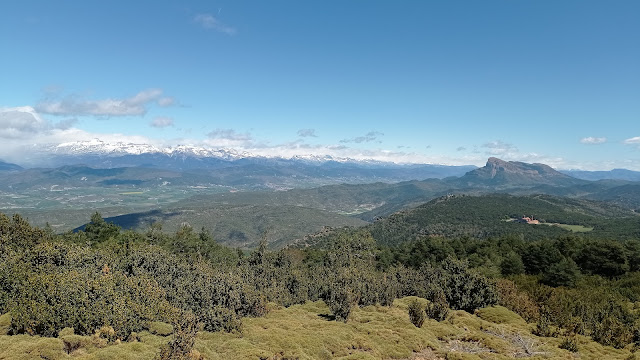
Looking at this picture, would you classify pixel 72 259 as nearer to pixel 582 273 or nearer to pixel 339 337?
pixel 339 337

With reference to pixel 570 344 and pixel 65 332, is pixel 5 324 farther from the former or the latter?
pixel 570 344

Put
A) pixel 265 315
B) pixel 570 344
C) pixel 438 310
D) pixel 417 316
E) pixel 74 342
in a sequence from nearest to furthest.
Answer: pixel 74 342
pixel 570 344
pixel 417 316
pixel 265 315
pixel 438 310

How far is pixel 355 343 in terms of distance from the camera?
32375mm

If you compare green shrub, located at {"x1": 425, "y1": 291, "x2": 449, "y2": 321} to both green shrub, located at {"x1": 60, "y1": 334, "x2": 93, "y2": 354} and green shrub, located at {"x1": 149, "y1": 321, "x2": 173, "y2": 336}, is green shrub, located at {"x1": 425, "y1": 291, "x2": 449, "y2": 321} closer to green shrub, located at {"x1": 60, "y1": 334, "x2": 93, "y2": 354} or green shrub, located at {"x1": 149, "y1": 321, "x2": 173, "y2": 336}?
green shrub, located at {"x1": 149, "y1": 321, "x2": 173, "y2": 336}

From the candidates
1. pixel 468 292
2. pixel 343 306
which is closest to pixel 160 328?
pixel 343 306

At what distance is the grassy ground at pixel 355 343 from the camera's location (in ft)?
76.8

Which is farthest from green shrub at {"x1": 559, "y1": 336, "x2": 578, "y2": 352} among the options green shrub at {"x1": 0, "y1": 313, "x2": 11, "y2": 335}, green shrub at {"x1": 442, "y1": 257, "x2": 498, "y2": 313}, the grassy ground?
green shrub at {"x1": 0, "y1": 313, "x2": 11, "y2": 335}

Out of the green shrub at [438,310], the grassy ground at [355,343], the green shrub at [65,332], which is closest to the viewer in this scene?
the grassy ground at [355,343]

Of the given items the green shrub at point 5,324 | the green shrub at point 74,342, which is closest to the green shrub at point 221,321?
the green shrub at point 74,342

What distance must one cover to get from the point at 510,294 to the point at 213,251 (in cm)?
9094

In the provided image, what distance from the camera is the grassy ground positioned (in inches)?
922

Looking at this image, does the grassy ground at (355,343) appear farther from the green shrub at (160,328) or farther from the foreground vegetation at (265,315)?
the green shrub at (160,328)

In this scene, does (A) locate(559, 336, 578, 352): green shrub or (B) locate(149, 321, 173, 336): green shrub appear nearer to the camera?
(B) locate(149, 321, 173, 336): green shrub

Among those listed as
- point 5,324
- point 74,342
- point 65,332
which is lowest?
point 5,324
